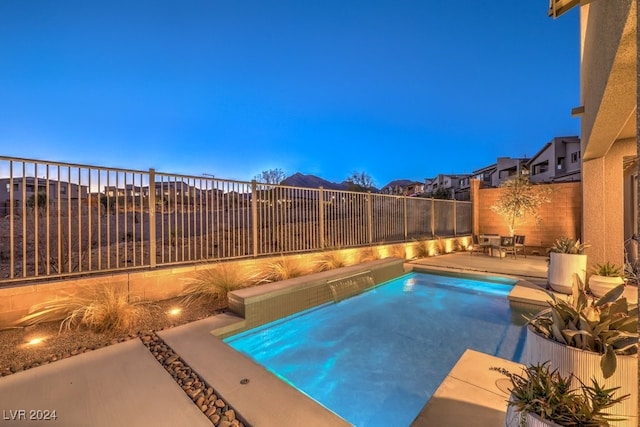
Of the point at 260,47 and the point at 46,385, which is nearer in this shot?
the point at 46,385

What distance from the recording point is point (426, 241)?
8734 millimetres

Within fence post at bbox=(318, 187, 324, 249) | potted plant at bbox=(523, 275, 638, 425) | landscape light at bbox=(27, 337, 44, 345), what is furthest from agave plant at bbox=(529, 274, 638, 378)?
fence post at bbox=(318, 187, 324, 249)

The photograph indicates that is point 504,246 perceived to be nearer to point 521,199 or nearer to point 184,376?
point 521,199

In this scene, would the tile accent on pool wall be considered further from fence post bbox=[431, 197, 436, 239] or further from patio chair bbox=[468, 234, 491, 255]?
patio chair bbox=[468, 234, 491, 255]

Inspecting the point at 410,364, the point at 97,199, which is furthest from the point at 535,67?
the point at 97,199

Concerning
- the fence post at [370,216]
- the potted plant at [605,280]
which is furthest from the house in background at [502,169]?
the potted plant at [605,280]

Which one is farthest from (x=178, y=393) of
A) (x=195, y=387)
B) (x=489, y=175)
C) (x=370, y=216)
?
(x=489, y=175)

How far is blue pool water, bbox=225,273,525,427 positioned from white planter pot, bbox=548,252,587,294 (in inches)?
33.3

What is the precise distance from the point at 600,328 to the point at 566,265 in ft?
13.4

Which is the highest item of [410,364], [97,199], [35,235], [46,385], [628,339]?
[97,199]

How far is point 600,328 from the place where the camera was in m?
1.19

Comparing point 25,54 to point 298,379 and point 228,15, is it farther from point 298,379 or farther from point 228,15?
point 298,379

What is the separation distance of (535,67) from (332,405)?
28.9 metres

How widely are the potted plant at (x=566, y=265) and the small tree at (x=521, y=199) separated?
15.2 feet
